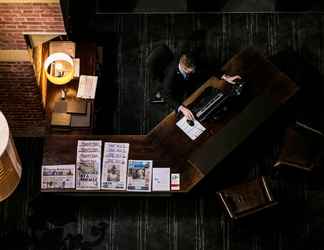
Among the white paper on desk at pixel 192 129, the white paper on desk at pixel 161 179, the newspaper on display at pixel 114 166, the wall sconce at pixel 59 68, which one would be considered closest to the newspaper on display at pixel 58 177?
the newspaper on display at pixel 114 166

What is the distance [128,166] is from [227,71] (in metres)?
1.74

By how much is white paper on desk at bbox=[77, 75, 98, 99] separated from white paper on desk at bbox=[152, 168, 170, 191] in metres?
1.41

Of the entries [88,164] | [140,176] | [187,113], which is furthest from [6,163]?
[187,113]

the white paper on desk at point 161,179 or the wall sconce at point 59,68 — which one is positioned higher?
the wall sconce at point 59,68

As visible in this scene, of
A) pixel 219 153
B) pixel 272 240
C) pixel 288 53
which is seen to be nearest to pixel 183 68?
pixel 219 153

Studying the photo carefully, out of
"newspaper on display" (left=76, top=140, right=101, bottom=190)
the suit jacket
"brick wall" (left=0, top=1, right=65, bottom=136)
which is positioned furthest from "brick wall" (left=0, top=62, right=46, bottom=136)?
the suit jacket

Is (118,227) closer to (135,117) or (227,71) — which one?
(135,117)

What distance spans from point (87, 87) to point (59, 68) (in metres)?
0.44

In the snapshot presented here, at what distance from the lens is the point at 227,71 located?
296 inches

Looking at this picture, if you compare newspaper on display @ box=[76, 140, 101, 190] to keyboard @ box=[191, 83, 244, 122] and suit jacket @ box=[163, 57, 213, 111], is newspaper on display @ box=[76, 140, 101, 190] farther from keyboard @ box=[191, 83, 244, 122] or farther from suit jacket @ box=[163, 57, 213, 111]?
keyboard @ box=[191, 83, 244, 122]

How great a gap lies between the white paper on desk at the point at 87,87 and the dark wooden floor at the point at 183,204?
2.05 ft

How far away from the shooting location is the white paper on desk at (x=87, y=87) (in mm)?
7746

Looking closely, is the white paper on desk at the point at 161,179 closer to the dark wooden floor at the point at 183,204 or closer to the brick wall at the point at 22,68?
the dark wooden floor at the point at 183,204

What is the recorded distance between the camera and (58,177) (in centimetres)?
716
